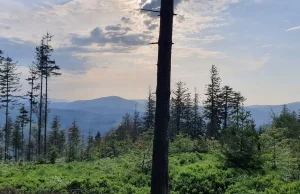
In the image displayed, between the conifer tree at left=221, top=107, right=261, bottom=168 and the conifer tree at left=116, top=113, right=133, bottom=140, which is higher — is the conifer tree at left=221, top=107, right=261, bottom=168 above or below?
above

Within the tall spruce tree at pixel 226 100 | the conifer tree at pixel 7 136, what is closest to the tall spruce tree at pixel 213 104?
the tall spruce tree at pixel 226 100

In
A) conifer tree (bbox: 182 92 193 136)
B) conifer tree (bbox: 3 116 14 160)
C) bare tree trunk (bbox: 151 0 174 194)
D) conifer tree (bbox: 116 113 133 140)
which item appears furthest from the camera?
conifer tree (bbox: 182 92 193 136)

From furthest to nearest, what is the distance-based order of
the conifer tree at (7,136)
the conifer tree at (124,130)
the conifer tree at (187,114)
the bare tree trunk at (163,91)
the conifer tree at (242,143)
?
the conifer tree at (187,114) < the conifer tree at (7,136) < the conifer tree at (124,130) < the conifer tree at (242,143) < the bare tree trunk at (163,91)

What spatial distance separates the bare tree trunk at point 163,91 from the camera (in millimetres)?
7020

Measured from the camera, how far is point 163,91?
7086 millimetres

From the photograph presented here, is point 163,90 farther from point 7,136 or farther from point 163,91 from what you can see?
point 7,136

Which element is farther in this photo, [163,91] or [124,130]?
[124,130]

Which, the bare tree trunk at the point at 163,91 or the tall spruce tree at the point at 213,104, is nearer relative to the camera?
the bare tree trunk at the point at 163,91

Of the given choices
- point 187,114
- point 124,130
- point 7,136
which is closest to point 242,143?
point 124,130

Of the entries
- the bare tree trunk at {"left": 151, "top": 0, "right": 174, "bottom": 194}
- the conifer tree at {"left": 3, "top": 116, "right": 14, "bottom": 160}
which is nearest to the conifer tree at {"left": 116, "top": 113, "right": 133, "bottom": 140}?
the conifer tree at {"left": 3, "top": 116, "right": 14, "bottom": 160}

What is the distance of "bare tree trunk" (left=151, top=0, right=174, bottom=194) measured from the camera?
276 inches

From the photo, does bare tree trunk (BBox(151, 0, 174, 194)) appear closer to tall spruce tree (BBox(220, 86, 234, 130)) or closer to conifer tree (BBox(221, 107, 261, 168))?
conifer tree (BBox(221, 107, 261, 168))

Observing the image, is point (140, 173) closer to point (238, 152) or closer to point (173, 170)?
point (173, 170)

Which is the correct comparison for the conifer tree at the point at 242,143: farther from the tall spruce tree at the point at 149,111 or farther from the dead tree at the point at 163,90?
the tall spruce tree at the point at 149,111
